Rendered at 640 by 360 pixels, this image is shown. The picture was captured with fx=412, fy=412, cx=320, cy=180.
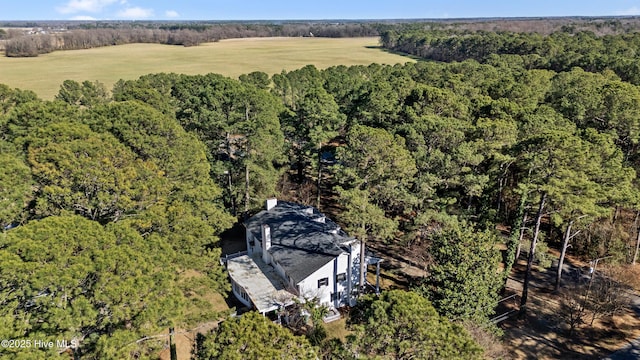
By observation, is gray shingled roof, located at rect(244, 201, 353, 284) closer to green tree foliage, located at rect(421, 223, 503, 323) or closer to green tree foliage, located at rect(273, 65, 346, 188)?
green tree foliage, located at rect(421, 223, 503, 323)

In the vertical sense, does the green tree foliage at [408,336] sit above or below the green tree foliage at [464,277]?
above

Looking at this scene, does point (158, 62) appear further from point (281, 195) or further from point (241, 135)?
point (241, 135)

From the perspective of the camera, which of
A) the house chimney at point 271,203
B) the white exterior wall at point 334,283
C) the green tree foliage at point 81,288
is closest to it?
the green tree foliage at point 81,288

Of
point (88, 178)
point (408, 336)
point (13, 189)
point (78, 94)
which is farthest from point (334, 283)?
point (78, 94)

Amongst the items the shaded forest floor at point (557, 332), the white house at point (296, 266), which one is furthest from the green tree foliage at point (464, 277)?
the white house at point (296, 266)

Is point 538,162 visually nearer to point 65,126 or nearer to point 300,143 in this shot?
point 300,143

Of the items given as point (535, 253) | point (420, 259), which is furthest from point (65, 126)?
point (535, 253)

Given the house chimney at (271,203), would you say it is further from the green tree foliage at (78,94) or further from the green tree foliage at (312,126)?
the green tree foliage at (78,94)
